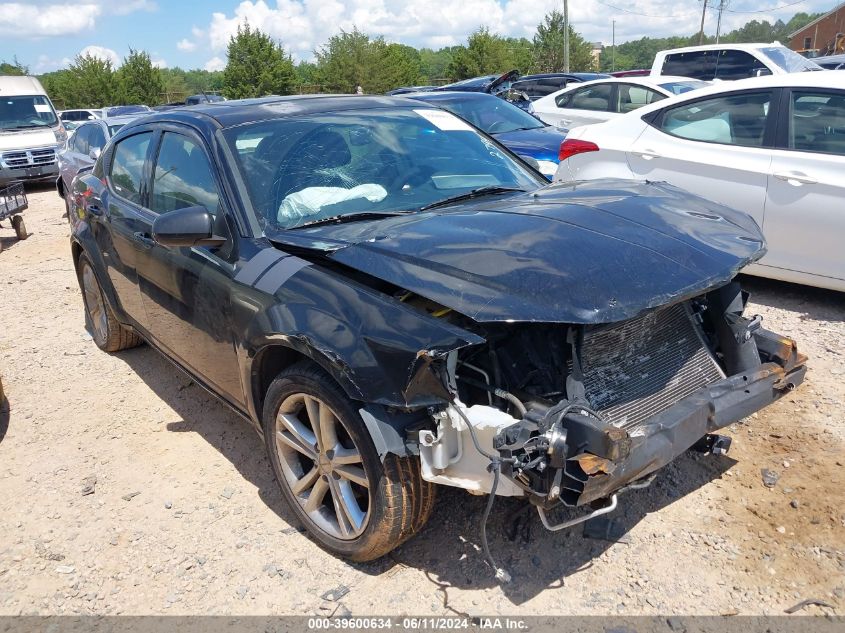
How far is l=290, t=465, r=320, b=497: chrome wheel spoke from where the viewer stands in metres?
3.06

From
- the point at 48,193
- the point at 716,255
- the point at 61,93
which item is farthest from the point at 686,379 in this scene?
the point at 61,93

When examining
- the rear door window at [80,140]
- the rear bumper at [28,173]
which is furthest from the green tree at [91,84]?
the rear door window at [80,140]

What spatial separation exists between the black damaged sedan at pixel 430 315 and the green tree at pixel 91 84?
4629 cm

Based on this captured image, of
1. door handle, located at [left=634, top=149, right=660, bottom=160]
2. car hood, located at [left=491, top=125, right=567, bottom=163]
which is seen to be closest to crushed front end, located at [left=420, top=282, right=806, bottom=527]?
door handle, located at [left=634, top=149, right=660, bottom=160]

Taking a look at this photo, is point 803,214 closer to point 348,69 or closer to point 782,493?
point 782,493

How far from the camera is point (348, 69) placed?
145ft

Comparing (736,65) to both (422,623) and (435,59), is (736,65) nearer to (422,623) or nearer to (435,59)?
(422,623)

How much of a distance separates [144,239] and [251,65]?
42770mm

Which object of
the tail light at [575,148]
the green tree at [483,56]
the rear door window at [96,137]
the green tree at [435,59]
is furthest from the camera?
the green tree at [435,59]

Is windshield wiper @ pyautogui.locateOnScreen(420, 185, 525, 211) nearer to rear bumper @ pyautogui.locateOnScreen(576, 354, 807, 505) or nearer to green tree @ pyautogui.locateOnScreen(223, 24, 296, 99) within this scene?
rear bumper @ pyautogui.locateOnScreen(576, 354, 807, 505)

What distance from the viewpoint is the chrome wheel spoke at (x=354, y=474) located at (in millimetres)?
2768

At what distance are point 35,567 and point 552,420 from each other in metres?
2.40

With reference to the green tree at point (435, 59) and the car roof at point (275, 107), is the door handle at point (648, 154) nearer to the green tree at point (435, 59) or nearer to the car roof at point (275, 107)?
the car roof at point (275, 107)

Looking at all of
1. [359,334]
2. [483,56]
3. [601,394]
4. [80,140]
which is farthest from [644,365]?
[483,56]
